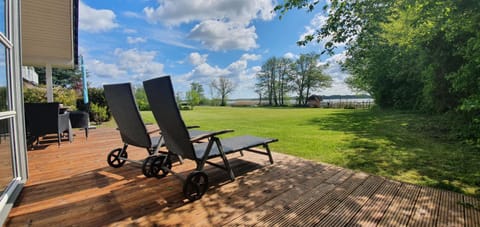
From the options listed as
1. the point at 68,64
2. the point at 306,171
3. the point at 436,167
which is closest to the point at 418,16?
the point at 436,167

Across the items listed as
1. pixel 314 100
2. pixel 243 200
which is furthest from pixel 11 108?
pixel 314 100

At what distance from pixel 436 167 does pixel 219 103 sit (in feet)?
126

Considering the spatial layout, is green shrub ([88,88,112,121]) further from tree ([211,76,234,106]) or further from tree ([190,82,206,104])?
tree ([211,76,234,106])

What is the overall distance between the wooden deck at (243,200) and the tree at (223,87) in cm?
3882

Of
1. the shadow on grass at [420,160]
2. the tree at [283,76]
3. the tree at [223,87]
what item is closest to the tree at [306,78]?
the tree at [283,76]

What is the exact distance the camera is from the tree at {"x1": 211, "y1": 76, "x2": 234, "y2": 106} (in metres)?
41.8

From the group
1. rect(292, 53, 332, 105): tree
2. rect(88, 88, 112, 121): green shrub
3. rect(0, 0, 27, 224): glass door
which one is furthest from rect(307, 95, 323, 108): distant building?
rect(0, 0, 27, 224): glass door

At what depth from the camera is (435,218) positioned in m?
1.91

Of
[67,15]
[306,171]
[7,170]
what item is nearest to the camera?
[7,170]

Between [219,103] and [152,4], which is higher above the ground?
[152,4]

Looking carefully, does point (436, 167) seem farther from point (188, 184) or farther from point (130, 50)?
point (130, 50)

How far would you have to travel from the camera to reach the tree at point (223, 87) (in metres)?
41.8

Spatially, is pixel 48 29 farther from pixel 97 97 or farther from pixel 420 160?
pixel 420 160

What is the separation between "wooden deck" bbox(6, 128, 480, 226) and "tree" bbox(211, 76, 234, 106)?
38822mm
